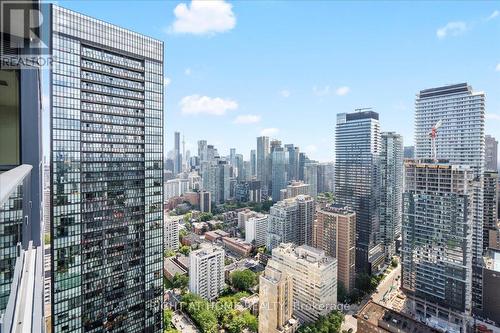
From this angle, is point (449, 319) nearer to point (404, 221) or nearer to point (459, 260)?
point (459, 260)

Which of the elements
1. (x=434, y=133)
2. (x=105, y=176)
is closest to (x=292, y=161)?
(x=434, y=133)

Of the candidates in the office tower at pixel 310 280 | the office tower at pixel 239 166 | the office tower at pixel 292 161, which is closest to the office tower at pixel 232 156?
the office tower at pixel 239 166

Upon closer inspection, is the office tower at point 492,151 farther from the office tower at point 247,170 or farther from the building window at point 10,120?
the building window at point 10,120

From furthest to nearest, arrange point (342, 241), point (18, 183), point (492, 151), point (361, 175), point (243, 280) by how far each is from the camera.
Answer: point (492, 151), point (361, 175), point (243, 280), point (342, 241), point (18, 183)

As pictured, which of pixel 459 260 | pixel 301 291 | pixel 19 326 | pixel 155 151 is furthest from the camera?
pixel 301 291

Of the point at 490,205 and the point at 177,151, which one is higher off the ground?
the point at 177,151

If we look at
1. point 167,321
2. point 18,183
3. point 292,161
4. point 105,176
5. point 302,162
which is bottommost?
point 167,321

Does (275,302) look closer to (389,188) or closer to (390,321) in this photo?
(390,321)

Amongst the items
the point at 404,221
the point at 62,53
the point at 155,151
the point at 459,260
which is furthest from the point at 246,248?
the point at 62,53
